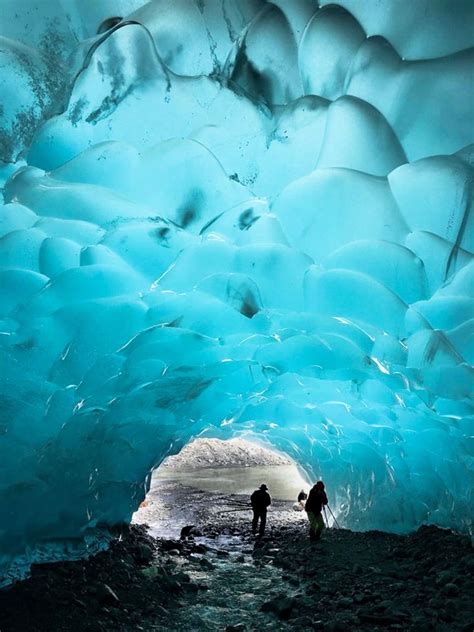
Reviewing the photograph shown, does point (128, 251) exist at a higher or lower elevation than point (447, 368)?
higher

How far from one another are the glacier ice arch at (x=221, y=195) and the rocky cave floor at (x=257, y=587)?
1.16 m

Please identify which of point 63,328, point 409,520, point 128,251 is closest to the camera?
point 128,251

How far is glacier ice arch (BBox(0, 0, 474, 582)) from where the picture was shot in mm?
5629

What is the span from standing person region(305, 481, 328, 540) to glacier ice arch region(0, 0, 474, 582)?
5892 mm

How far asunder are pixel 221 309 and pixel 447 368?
107 inches

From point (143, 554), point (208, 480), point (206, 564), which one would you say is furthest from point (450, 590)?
point (208, 480)

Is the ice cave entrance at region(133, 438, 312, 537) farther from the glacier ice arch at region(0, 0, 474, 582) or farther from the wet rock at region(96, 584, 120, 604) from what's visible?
the glacier ice arch at region(0, 0, 474, 582)

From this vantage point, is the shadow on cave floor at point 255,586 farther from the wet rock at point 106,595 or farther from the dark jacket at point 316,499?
the dark jacket at point 316,499

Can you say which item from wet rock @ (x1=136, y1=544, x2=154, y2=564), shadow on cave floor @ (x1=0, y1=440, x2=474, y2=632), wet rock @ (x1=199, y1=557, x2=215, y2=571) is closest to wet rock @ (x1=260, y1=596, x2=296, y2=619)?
shadow on cave floor @ (x1=0, y1=440, x2=474, y2=632)

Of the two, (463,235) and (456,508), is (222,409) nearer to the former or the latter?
(456,508)

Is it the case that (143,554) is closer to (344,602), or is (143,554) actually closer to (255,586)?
(255,586)

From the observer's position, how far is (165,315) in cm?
679

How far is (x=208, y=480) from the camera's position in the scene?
32719 millimetres

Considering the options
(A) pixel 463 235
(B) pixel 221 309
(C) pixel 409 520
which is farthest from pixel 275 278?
(C) pixel 409 520
